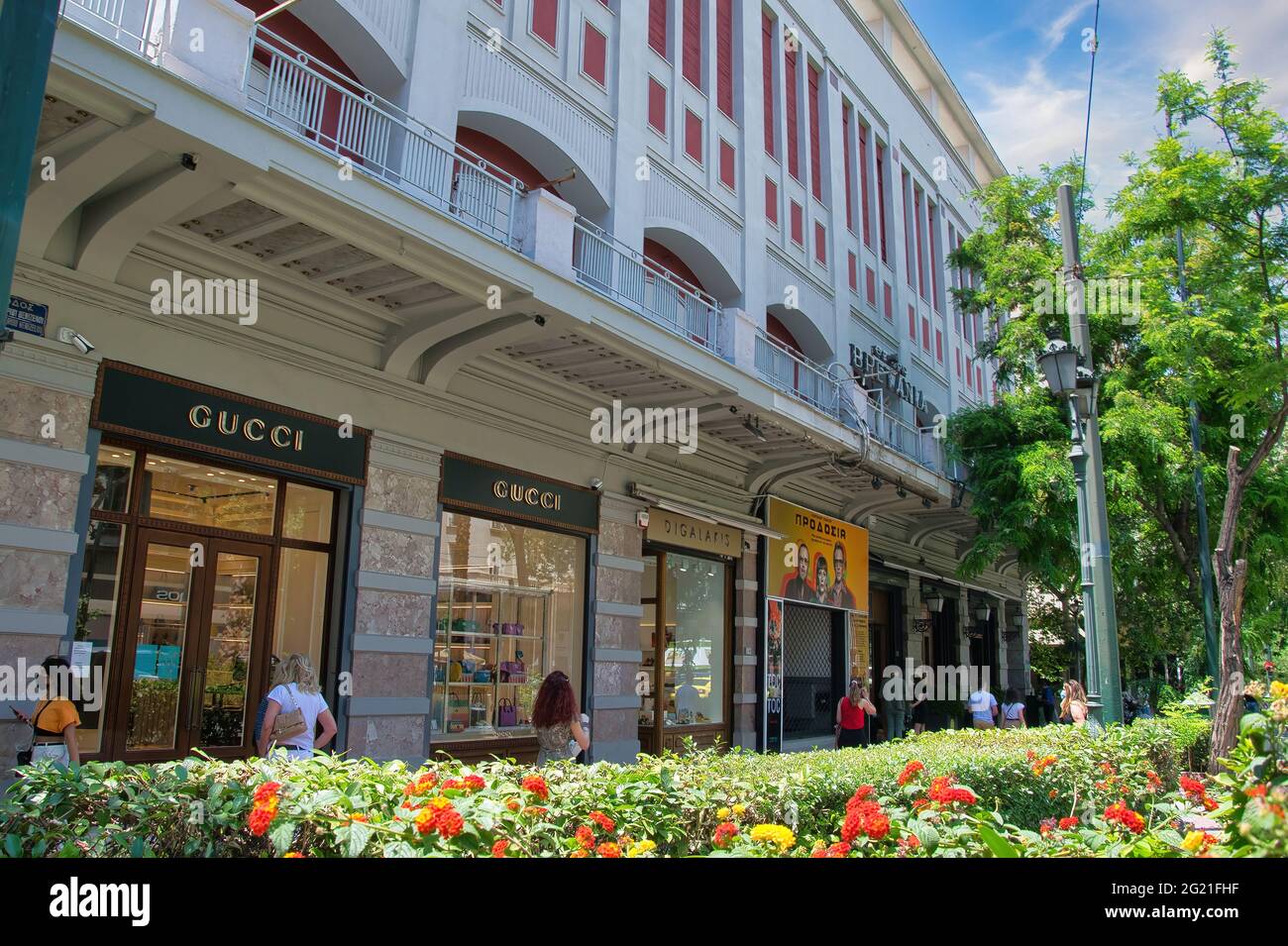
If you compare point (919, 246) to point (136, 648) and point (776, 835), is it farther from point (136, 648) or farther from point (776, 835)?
point (776, 835)

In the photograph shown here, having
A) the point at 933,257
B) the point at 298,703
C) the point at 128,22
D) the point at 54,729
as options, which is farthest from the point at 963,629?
the point at 128,22

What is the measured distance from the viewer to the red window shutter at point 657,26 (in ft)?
57.5

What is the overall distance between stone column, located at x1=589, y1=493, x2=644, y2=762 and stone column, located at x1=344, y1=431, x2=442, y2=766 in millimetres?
3183

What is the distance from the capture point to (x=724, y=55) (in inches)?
782

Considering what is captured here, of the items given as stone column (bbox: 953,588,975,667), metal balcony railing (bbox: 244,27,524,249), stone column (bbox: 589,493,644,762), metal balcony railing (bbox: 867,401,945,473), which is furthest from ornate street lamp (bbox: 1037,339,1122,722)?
stone column (bbox: 953,588,975,667)

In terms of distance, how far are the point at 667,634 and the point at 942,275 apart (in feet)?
60.9

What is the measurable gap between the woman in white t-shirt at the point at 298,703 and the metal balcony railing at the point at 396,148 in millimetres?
4992

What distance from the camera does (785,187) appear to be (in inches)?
840

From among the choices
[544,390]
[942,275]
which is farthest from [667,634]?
[942,275]

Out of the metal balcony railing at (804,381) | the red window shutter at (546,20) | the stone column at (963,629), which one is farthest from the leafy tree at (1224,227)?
the stone column at (963,629)

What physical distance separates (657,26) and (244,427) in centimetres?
1152

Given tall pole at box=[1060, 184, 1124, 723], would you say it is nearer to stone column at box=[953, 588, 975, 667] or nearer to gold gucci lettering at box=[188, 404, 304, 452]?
gold gucci lettering at box=[188, 404, 304, 452]

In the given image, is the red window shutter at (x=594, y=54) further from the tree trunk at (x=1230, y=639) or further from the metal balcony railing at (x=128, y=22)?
the tree trunk at (x=1230, y=639)
